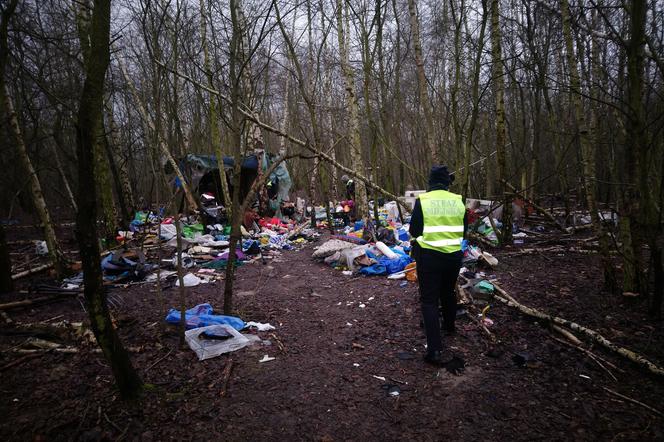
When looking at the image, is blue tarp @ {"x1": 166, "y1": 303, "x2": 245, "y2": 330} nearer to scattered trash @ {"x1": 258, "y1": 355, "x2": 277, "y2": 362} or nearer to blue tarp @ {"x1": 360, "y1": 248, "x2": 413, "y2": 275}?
scattered trash @ {"x1": 258, "y1": 355, "x2": 277, "y2": 362}

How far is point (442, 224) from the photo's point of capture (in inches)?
128

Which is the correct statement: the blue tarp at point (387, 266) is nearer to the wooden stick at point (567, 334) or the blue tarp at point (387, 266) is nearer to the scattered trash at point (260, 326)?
the scattered trash at point (260, 326)

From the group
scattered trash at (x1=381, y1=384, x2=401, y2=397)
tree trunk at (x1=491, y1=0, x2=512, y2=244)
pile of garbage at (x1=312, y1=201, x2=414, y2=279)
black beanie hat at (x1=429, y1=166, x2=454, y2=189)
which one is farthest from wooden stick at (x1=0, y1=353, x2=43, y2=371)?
tree trunk at (x1=491, y1=0, x2=512, y2=244)

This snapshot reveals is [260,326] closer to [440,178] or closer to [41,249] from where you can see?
[440,178]

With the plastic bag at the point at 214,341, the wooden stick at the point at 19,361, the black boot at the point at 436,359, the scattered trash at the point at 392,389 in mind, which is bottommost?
the scattered trash at the point at 392,389

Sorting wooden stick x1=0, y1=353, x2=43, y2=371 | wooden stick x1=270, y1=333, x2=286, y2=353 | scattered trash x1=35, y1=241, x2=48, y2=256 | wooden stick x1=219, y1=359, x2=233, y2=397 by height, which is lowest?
wooden stick x1=270, y1=333, x2=286, y2=353

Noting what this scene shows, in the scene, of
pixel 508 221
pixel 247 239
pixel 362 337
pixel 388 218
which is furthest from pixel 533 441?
pixel 388 218

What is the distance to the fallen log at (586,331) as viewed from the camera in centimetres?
278

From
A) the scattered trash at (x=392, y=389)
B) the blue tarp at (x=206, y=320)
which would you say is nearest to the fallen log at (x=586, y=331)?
the scattered trash at (x=392, y=389)

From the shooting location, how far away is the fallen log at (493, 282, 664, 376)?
109 inches

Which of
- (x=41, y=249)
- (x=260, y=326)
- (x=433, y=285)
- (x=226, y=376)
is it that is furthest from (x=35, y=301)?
(x=433, y=285)

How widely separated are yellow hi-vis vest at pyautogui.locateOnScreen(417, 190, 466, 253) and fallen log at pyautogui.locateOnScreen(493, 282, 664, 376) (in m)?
1.34

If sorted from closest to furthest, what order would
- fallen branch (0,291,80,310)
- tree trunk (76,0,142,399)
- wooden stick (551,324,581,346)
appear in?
tree trunk (76,0,142,399)
wooden stick (551,324,581,346)
fallen branch (0,291,80,310)

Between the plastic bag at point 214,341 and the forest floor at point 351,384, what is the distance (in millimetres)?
79
